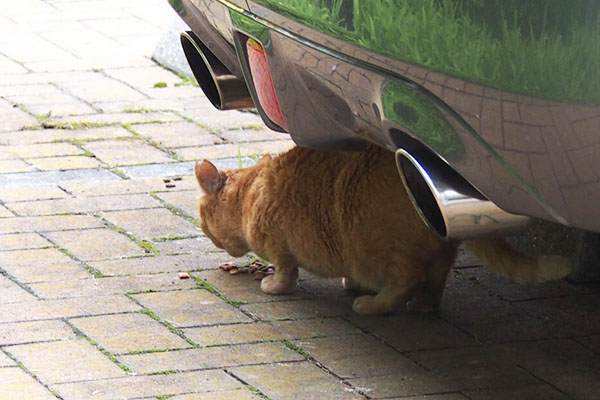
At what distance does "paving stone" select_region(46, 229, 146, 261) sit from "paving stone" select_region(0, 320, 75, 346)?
61 cm

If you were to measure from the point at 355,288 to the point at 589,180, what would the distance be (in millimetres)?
1763

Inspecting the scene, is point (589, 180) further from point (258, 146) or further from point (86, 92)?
point (86, 92)

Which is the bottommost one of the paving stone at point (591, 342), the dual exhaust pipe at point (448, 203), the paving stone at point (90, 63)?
the paving stone at point (591, 342)

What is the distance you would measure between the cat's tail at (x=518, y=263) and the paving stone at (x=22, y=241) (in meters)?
1.69

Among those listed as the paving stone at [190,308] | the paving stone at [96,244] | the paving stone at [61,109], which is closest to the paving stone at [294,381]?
the paving stone at [190,308]

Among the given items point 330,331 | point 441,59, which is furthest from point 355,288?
point 441,59

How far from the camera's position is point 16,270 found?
4242 mm

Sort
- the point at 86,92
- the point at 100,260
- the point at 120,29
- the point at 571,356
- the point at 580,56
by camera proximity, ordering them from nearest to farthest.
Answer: the point at 580,56
the point at 571,356
the point at 100,260
the point at 86,92
the point at 120,29

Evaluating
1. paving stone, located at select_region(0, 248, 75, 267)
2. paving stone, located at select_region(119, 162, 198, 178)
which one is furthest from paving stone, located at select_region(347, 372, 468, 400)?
paving stone, located at select_region(119, 162, 198, 178)

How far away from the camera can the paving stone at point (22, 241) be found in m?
4.46

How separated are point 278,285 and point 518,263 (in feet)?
2.89

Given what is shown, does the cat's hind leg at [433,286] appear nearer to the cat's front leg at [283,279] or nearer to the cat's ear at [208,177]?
the cat's front leg at [283,279]

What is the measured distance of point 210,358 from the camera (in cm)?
359

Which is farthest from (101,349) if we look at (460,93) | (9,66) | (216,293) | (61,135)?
(9,66)
